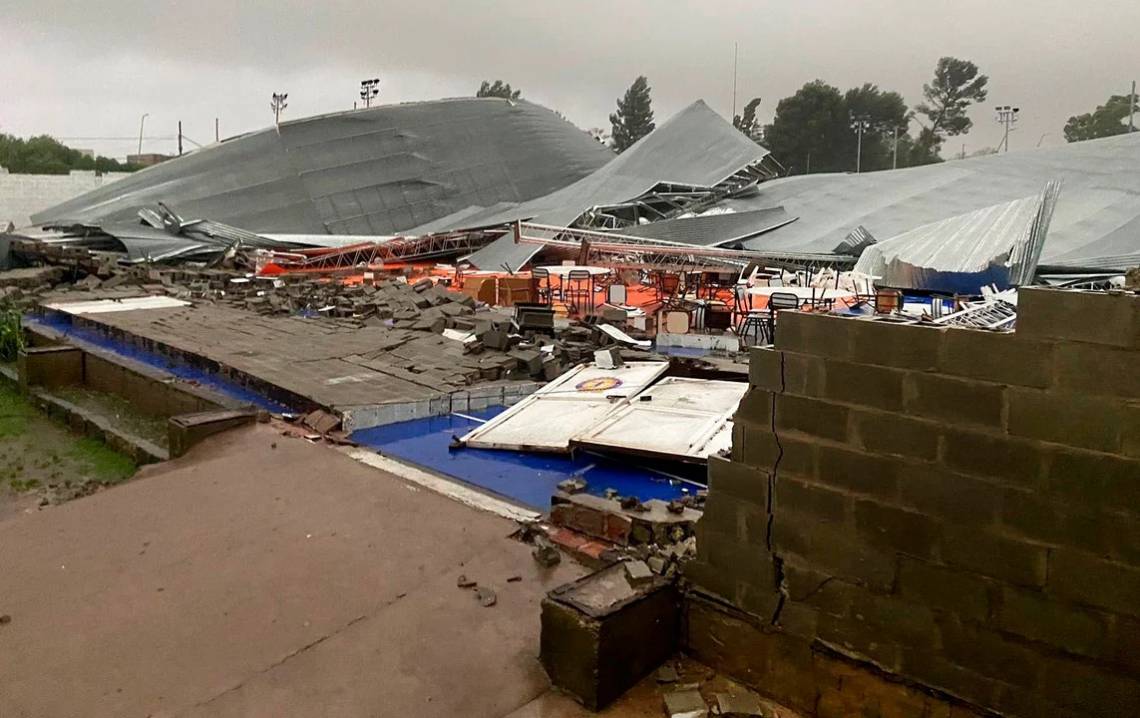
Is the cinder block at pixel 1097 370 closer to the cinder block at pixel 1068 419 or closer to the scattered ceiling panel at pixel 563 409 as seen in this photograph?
the cinder block at pixel 1068 419

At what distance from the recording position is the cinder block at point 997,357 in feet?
9.70

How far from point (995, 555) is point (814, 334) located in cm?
119

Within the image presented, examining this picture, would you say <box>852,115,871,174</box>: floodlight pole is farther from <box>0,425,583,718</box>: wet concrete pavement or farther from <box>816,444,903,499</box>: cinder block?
<box>816,444,903,499</box>: cinder block

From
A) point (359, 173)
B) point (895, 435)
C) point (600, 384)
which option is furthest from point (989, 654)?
point (359, 173)

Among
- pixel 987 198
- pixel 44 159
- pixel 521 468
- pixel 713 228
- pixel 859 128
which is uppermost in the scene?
pixel 859 128

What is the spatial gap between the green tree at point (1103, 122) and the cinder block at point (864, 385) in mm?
74180

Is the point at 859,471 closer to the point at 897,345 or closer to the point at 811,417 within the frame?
the point at 811,417

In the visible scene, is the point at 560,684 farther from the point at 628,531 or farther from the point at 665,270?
the point at 665,270

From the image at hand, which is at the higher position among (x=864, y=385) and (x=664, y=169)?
(x=664, y=169)

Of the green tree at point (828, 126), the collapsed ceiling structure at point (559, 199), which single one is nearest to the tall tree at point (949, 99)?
the green tree at point (828, 126)

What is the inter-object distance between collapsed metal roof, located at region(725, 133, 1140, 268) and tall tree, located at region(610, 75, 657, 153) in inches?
2043

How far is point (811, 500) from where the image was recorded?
361 cm

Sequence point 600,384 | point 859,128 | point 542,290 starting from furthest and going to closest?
1. point 859,128
2. point 542,290
3. point 600,384

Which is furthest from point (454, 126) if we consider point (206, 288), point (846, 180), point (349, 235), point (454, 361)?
point (454, 361)
